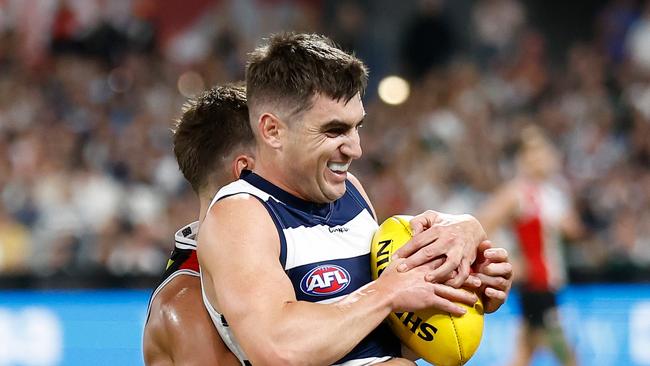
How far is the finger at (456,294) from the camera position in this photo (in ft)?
10.9

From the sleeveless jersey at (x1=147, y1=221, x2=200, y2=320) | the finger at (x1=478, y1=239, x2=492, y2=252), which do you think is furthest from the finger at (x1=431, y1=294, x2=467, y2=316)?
the sleeveless jersey at (x1=147, y1=221, x2=200, y2=320)

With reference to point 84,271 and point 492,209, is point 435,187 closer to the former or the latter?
point 492,209

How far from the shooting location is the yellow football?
3.40 metres

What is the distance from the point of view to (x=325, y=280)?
3.41 metres

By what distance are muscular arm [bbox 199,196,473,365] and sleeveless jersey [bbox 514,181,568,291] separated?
5534 mm

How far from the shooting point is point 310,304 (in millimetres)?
3201

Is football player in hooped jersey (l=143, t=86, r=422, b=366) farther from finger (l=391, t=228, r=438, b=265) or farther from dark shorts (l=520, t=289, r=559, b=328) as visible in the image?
dark shorts (l=520, t=289, r=559, b=328)

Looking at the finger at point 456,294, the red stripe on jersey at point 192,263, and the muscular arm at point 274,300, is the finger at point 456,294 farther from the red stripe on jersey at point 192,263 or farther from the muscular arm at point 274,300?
the red stripe on jersey at point 192,263

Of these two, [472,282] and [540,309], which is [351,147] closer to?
[472,282]

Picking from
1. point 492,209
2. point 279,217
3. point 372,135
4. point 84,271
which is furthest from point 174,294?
point 372,135

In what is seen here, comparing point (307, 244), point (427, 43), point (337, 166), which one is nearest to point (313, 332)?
point (307, 244)

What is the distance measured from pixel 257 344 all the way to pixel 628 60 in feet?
33.4

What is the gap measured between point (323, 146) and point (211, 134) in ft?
2.33

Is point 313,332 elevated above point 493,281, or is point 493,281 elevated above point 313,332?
point 493,281
